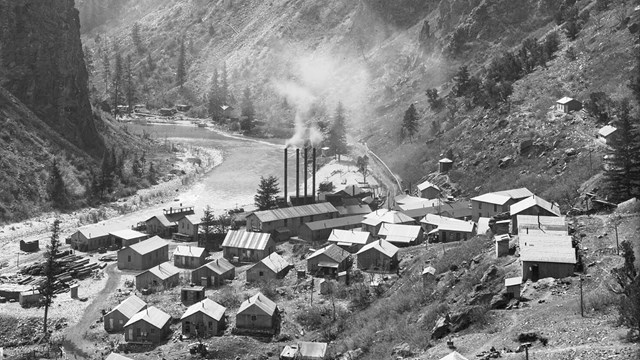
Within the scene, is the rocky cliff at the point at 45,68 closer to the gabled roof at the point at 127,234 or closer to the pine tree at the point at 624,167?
the gabled roof at the point at 127,234

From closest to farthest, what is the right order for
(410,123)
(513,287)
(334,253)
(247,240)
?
(513,287) → (334,253) → (247,240) → (410,123)

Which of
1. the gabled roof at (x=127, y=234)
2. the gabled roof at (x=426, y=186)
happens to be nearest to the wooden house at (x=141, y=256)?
the gabled roof at (x=127, y=234)

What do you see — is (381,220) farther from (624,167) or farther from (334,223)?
(624,167)

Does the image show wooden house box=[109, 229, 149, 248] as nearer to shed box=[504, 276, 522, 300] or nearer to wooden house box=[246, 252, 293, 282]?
wooden house box=[246, 252, 293, 282]

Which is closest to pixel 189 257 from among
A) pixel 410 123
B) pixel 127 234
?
pixel 127 234

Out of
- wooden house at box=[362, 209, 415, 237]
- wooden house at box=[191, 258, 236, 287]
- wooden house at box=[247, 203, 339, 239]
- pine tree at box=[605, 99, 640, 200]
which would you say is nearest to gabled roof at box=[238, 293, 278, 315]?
wooden house at box=[191, 258, 236, 287]
